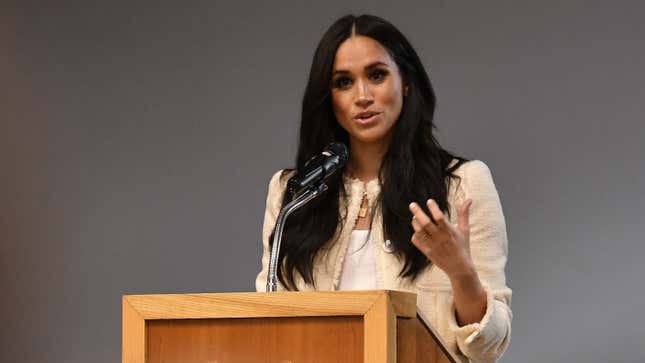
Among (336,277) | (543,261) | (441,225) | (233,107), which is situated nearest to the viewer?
(441,225)

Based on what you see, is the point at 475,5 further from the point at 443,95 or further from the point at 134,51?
the point at 134,51

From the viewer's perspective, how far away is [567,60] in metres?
3.80

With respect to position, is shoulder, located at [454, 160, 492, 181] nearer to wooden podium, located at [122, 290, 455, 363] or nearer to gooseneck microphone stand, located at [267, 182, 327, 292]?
gooseneck microphone stand, located at [267, 182, 327, 292]

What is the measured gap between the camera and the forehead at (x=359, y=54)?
8.94ft

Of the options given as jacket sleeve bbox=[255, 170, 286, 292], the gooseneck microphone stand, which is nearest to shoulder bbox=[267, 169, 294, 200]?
jacket sleeve bbox=[255, 170, 286, 292]

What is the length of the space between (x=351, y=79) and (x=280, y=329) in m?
1.05

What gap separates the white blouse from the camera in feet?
8.54

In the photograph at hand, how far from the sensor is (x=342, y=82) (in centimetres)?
276

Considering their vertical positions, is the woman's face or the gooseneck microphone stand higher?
the woman's face

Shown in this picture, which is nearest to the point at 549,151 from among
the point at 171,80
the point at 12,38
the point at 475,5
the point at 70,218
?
the point at 475,5

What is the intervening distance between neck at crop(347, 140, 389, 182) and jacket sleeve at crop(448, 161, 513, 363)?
227 millimetres

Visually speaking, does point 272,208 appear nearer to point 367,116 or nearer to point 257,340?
point 367,116

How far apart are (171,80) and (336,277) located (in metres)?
1.90

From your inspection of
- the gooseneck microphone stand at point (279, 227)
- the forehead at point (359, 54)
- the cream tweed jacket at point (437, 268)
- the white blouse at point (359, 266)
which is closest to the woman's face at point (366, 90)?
the forehead at point (359, 54)
